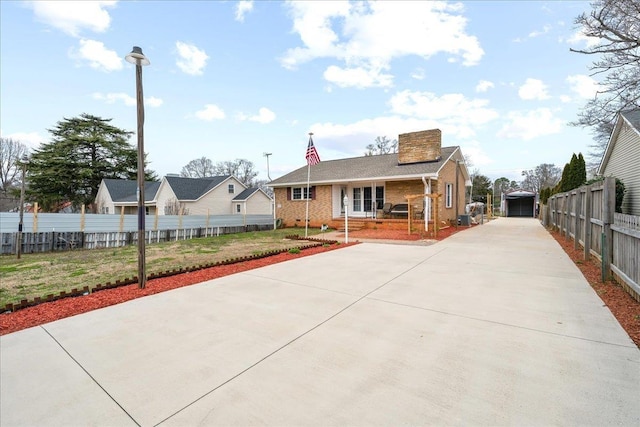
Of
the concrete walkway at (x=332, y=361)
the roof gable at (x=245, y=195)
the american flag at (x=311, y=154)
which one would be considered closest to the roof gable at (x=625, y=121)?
the concrete walkway at (x=332, y=361)

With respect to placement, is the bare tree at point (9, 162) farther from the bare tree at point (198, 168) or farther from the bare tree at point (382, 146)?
the bare tree at point (382, 146)

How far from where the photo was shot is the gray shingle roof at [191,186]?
27.1 meters

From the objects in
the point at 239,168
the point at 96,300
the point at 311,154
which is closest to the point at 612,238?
the point at 96,300

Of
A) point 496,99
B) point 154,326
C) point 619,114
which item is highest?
point 496,99

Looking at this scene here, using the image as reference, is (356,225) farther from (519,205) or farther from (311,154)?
(519,205)

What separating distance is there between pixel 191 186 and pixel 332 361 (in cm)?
2924

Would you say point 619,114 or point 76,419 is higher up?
point 619,114

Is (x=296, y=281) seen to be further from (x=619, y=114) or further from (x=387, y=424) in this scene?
(x=619, y=114)

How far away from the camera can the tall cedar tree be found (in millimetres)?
30219

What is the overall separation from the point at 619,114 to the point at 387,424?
13.6m

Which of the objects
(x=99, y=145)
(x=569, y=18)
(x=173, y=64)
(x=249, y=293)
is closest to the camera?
(x=249, y=293)

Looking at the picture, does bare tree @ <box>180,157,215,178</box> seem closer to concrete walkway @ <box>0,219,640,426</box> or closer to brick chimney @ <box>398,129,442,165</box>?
brick chimney @ <box>398,129,442,165</box>

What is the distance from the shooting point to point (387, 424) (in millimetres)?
1816

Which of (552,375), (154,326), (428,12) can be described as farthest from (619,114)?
(154,326)
